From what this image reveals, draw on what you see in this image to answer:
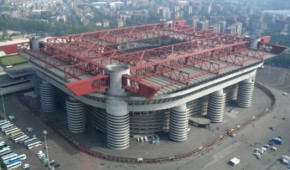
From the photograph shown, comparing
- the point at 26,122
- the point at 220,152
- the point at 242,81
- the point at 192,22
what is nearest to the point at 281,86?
the point at 242,81

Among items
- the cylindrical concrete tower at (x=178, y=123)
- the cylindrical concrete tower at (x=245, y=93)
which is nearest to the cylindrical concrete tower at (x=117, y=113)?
the cylindrical concrete tower at (x=178, y=123)

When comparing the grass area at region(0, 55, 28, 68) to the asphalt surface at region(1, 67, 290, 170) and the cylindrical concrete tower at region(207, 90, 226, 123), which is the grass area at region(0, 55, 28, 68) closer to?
the asphalt surface at region(1, 67, 290, 170)

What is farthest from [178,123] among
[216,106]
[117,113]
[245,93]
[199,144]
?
[245,93]

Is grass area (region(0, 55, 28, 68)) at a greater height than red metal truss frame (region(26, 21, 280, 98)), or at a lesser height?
lesser

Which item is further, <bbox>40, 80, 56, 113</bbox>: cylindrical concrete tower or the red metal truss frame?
<bbox>40, 80, 56, 113</bbox>: cylindrical concrete tower

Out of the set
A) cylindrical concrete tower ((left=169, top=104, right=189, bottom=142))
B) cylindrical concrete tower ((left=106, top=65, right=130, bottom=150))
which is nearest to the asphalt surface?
cylindrical concrete tower ((left=169, top=104, right=189, bottom=142))
